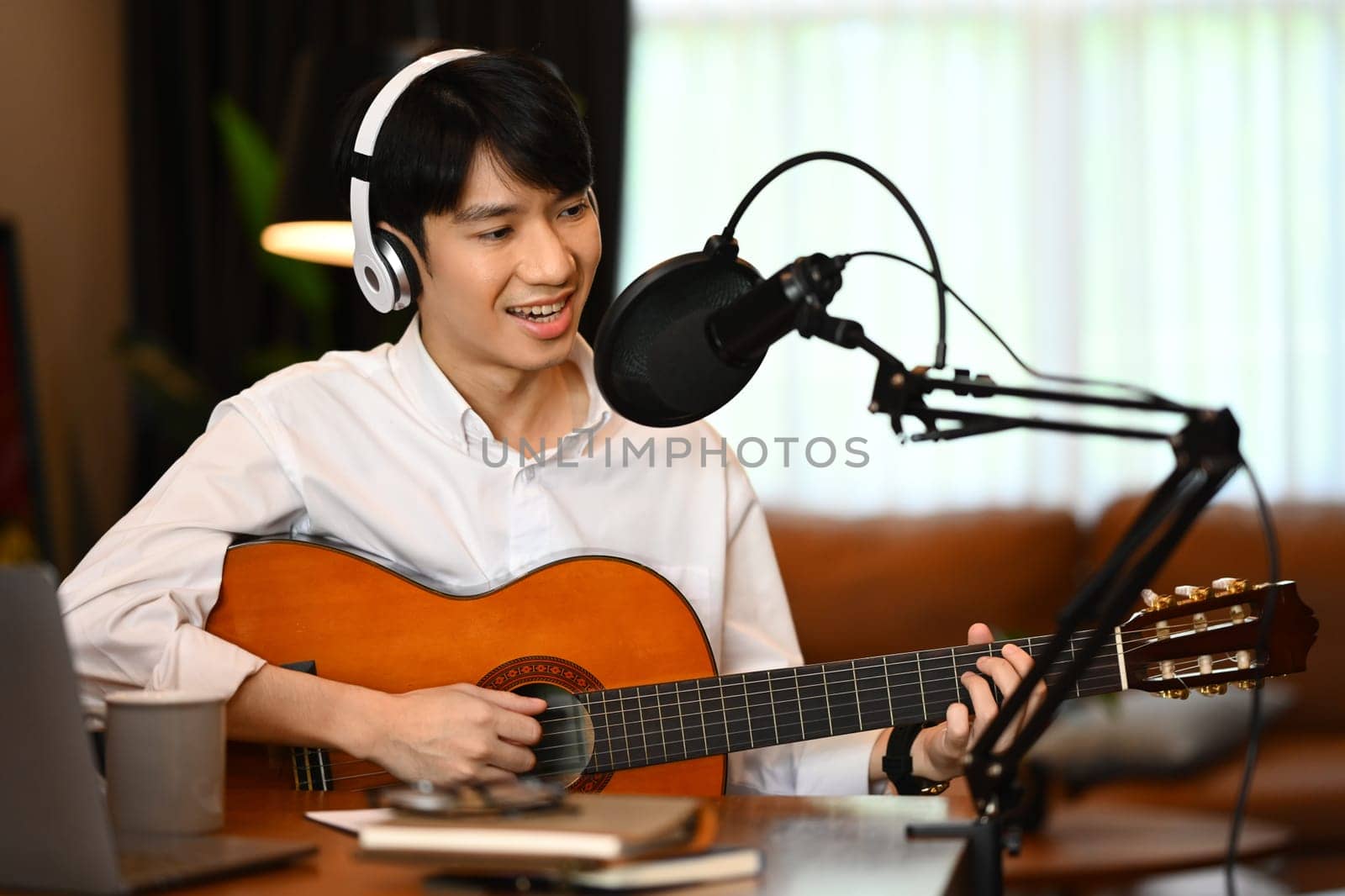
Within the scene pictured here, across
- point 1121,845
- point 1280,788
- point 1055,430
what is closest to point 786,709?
point 1055,430

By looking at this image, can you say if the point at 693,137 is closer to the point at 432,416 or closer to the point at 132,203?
the point at 132,203

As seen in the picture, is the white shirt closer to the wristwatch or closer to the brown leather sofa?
the wristwatch

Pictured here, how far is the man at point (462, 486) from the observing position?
1441 mm

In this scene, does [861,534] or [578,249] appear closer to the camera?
[578,249]

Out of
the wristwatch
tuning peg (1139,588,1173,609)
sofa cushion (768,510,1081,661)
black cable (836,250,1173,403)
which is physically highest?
black cable (836,250,1173,403)

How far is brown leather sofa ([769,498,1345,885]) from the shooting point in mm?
3170

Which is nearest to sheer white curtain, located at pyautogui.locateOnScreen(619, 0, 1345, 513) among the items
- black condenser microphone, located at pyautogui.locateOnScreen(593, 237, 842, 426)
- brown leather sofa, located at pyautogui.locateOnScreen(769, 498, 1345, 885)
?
brown leather sofa, located at pyautogui.locateOnScreen(769, 498, 1345, 885)

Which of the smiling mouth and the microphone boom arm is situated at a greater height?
the smiling mouth

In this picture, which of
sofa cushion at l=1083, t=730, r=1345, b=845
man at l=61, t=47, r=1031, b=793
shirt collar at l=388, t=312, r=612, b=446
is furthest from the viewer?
sofa cushion at l=1083, t=730, r=1345, b=845

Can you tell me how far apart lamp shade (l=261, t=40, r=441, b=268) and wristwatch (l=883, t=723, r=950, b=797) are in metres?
1.68

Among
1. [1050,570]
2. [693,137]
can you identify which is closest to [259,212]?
[693,137]

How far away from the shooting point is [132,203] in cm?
384

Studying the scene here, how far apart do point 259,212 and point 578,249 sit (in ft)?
6.34

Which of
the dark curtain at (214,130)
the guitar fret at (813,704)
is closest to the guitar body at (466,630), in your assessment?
the guitar fret at (813,704)
